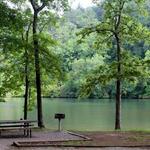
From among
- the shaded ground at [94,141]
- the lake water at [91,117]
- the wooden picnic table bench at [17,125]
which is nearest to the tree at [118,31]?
the shaded ground at [94,141]

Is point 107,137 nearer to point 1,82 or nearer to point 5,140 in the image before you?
point 5,140

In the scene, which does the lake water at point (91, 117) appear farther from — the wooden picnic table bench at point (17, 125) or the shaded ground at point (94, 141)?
the shaded ground at point (94, 141)

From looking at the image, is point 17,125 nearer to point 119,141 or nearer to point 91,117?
point 119,141

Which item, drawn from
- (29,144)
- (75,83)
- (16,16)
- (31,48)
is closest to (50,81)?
(31,48)

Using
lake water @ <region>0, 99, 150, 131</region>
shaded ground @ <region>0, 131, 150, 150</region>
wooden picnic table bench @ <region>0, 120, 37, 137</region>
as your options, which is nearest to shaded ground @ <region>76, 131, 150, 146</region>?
shaded ground @ <region>0, 131, 150, 150</region>

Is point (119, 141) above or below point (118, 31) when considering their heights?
below

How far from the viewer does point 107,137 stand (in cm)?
1656

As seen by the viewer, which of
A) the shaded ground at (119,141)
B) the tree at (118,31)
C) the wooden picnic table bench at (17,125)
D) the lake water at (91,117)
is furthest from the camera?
the lake water at (91,117)

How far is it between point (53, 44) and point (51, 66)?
133 cm

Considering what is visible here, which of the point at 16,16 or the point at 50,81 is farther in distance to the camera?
the point at 50,81

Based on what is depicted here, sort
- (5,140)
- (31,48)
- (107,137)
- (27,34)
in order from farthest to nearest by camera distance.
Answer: (27,34) < (31,48) < (107,137) < (5,140)

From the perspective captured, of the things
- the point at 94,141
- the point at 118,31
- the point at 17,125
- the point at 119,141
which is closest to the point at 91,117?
the point at 118,31

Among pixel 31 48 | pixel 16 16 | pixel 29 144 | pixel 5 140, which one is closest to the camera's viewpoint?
pixel 29 144

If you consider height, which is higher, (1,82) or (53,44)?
(53,44)
